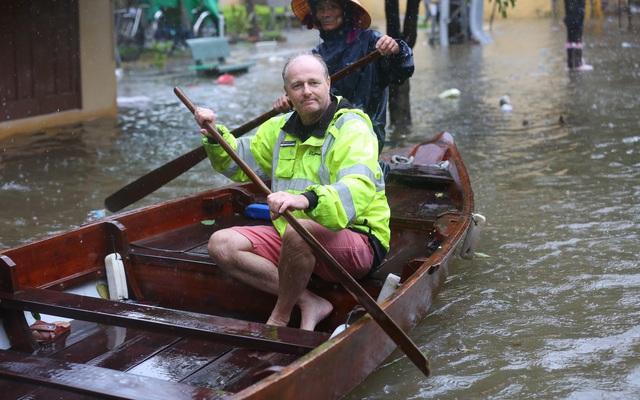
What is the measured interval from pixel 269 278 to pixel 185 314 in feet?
2.06

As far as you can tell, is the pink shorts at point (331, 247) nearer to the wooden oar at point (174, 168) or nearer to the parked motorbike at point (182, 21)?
the wooden oar at point (174, 168)

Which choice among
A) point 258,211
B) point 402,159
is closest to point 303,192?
point 258,211

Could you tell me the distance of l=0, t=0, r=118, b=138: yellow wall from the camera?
11492mm

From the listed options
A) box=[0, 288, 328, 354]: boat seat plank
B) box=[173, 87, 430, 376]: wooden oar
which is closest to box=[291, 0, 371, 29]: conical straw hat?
box=[173, 87, 430, 376]: wooden oar

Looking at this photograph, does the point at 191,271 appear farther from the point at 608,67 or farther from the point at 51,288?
the point at 608,67

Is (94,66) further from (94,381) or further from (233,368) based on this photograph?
(94,381)

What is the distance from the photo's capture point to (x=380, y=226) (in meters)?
4.34

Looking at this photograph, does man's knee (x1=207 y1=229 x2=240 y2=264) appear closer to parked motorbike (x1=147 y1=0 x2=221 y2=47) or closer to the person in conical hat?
the person in conical hat

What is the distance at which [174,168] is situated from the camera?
5.63 m

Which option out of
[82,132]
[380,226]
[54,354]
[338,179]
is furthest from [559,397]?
[82,132]

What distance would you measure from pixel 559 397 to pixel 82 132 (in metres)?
8.51

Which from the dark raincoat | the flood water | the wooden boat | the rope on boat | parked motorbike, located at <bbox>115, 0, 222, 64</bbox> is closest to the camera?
the wooden boat

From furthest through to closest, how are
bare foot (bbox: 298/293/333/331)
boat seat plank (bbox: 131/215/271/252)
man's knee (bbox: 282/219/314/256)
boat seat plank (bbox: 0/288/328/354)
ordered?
1. boat seat plank (bbox: 131/215/271/252)
2. bare foot (bbox: 298/293/333/331)
3. man's knee (bbox: 282/219/314/256)
4. boat seat plank (bbox: 0/288/328/354)

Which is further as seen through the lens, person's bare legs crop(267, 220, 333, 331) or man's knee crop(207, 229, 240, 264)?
man's knee crop(207, 229, 240, 264)
